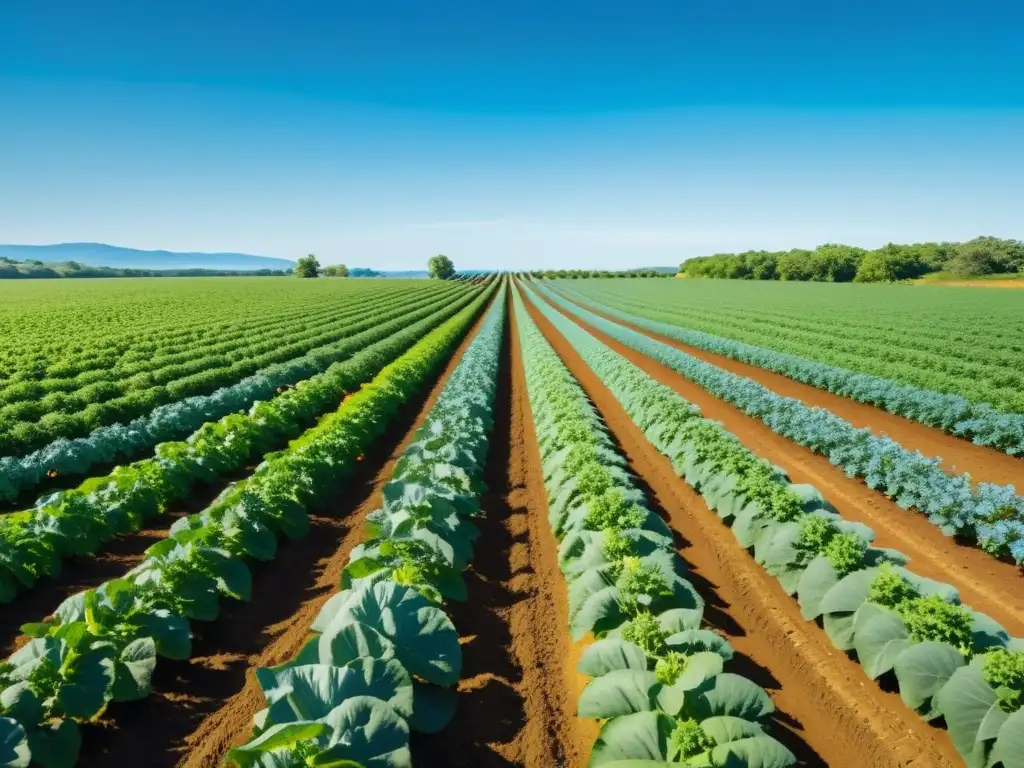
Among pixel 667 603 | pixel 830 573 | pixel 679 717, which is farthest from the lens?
pixel 830 573

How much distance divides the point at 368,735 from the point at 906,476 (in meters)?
11.0

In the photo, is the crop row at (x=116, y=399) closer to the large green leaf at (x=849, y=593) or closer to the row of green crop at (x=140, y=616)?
the row of green crop at (x=140, y=616)

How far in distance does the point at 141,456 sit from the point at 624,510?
479 inches

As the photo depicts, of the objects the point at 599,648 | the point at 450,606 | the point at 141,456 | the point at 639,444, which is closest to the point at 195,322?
the point at 141,456

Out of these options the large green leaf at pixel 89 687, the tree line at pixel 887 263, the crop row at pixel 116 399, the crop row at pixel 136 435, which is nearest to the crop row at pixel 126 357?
the crop row at pixel 116 399

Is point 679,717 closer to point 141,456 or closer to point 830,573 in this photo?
point 830,573

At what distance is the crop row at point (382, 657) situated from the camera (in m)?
3.40

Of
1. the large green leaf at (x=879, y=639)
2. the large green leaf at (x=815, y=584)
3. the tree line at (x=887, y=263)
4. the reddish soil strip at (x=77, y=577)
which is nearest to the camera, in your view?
the large green leaf at (x=879, y=639)

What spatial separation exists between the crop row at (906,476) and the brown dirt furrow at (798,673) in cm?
388

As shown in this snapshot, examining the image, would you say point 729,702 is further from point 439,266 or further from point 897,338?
point 439,266

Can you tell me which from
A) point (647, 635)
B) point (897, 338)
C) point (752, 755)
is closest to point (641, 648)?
point (647, 635)

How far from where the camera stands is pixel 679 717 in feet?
13.4

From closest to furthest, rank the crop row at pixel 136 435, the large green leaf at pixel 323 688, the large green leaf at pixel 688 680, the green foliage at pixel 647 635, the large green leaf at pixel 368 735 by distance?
1. the large green leaf at pixel 368 735
2. the large green leaf at pixel 323 688
3. the large green leaf at pixel 688 680
4. the green foliage at pixel 647 635
5. the crop row at pixel 136 435

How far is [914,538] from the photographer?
9016 mm
